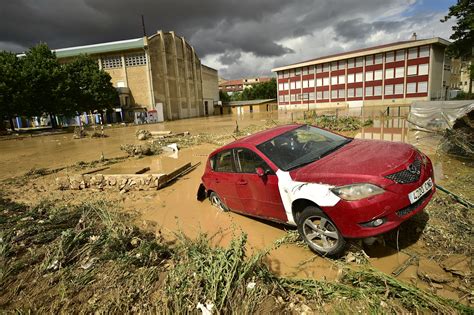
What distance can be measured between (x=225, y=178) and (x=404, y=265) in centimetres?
306

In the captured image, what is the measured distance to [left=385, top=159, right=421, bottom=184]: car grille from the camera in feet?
10.5

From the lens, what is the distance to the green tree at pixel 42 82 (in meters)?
31.2

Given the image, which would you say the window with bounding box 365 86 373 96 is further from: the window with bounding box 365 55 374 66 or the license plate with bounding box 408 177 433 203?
the license plate with bounding box 408 177 433 203

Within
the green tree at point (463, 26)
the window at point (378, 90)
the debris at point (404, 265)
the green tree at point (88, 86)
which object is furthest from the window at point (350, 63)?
the debris at point (404, 265)

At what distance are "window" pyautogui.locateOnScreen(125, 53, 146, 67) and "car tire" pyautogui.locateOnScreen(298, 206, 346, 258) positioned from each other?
181 feet

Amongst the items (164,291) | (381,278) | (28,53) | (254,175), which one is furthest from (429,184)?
(28,53)

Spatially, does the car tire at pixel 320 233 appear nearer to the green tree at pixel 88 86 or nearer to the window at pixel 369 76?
the green tree at pixel 88 86

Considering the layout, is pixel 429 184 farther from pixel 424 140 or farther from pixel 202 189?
pixel 424 140

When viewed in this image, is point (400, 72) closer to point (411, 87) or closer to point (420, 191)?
point (411, 87)

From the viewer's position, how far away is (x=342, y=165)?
11.7 feet

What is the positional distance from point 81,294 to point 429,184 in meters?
4.31

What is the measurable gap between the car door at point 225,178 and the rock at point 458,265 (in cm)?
301

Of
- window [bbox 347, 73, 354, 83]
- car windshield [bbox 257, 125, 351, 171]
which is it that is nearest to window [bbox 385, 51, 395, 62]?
window [bbox 347, 73, 354, 83]

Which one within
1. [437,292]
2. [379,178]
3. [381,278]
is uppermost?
[379,178]
